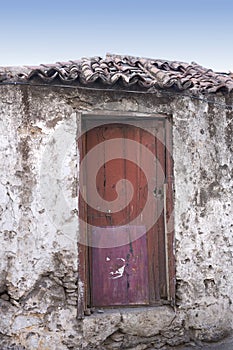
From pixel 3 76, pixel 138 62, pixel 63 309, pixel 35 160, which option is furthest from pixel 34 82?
pixel 63 309

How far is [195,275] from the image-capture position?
580cm

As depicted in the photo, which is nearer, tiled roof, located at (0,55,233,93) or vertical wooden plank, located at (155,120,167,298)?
tiled roof, located at (0,55,233,93)

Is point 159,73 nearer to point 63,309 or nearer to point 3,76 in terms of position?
point 3,76

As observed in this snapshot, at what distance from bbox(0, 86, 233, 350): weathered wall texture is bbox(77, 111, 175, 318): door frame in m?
0.06

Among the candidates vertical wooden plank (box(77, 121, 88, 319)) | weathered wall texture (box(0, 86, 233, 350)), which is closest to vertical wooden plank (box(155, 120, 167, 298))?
weathered wall texture (box(0, 86, 233, 350))

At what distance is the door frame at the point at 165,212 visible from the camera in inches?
216

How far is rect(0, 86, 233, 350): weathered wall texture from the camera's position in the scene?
533 cm

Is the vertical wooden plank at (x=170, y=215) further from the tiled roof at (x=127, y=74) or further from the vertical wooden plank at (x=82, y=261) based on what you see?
the vertical wooden plank at (x=82, y=261)

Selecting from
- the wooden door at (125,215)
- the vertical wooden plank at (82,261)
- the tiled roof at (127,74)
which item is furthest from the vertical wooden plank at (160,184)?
the vertical wooden plank at (82,261)

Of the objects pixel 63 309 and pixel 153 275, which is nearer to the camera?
pixel 63 309

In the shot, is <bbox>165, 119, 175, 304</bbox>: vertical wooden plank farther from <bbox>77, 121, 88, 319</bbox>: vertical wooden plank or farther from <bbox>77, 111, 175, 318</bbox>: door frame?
<bbox>77, 121, 88, 319</bbox>: vertical wooden plank

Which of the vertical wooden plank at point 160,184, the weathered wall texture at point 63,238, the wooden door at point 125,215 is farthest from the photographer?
the vertical wooden plank at point 160,184

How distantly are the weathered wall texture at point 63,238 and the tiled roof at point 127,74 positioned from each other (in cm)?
17

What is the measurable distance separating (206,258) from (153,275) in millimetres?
646
